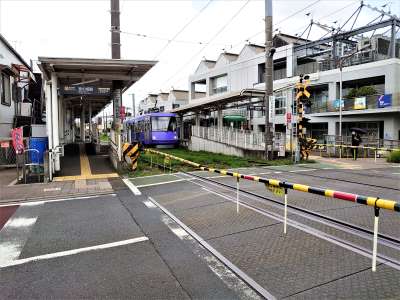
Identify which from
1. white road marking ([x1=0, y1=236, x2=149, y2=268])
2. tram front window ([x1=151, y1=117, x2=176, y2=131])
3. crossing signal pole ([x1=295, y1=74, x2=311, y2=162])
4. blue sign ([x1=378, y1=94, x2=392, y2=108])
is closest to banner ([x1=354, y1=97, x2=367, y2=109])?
blue sign ([x1=378, y1=94, x2=392, y2=108])

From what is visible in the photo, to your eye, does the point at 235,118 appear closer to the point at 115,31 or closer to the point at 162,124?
the point at 162,124

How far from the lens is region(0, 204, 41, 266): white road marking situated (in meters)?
5.28

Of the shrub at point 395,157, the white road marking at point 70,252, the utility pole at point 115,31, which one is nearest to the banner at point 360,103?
the shrub at point 395,157

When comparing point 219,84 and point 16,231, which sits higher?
point 219,84

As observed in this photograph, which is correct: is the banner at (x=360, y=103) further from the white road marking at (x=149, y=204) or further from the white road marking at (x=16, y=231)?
the white road marking at (x=16, y=231)

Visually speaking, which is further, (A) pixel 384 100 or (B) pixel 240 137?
(A) pixel 384 100

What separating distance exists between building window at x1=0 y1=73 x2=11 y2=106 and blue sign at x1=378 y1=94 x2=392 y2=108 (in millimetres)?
28951

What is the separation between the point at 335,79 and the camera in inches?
1369

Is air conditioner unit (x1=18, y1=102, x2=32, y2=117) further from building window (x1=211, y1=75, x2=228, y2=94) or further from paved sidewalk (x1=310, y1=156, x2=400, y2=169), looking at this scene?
building window (x1=211, y1=75, x2=228, y2=94)

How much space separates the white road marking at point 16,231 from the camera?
5.28 meters

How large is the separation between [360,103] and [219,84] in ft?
76.1

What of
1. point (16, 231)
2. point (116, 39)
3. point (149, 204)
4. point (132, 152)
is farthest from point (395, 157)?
point (16, 231)

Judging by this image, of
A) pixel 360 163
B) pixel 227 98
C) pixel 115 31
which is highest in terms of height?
pixel 115 31

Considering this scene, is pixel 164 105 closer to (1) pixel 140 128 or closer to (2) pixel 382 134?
(1) pixel 140 128
